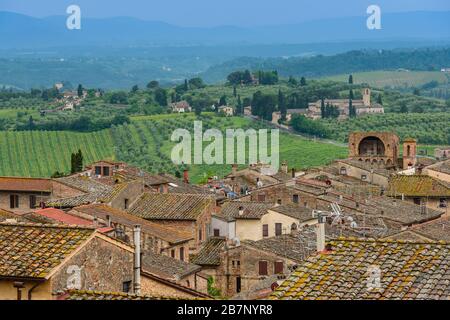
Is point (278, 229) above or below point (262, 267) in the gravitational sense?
below

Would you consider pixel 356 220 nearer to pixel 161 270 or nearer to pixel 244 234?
pixel 244 234

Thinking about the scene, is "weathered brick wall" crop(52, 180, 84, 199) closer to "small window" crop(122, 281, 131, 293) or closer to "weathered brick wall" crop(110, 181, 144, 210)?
"weathered brick wall" crop(110, 181, 144, 210)

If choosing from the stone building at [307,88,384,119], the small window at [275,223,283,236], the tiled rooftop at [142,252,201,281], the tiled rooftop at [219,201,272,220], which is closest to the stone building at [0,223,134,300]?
the tiled rooftop at [142,252,201,281]

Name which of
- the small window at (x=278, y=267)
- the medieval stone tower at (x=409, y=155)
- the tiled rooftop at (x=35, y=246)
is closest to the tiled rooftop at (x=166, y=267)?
the small window at (x=278, y=267)

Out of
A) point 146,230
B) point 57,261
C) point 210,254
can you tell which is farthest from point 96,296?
point 210,254

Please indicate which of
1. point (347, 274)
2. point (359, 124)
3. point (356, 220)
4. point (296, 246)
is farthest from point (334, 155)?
point (347, 274)

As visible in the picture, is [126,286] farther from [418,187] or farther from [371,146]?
[371,146]
